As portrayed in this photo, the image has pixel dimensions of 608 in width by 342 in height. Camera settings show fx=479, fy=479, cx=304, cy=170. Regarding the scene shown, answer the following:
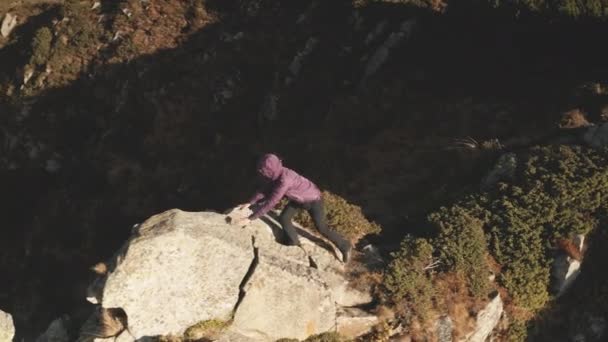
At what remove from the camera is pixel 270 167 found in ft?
31.7

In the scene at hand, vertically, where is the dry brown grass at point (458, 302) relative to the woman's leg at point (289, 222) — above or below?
below

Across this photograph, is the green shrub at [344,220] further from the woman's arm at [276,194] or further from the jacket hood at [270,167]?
the jacket hood at [270,167]

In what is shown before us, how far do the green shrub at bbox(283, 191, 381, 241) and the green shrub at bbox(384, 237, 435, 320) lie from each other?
6.16 ft

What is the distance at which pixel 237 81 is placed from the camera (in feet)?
88.1

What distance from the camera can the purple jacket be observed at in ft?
31.7

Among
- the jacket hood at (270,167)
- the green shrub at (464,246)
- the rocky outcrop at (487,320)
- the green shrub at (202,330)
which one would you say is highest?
the jacket hood at (270,167)

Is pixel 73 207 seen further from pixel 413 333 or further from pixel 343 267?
pixel 413 333

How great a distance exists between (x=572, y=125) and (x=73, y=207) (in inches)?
892

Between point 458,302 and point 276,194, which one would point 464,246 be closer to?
point 458,302

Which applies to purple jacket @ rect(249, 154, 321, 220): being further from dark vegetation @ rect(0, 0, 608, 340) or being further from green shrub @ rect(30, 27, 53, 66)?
green shrub @ rect(30, 27, 53, 66)

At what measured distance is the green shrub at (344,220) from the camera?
13.1m

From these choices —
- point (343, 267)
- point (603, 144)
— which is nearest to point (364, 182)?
point (343, 267)

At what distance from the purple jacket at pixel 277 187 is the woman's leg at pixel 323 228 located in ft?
0.88

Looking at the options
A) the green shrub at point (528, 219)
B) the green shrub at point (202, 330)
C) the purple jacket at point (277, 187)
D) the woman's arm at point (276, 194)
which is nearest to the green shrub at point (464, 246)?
the green shrub at point (528, 219)
